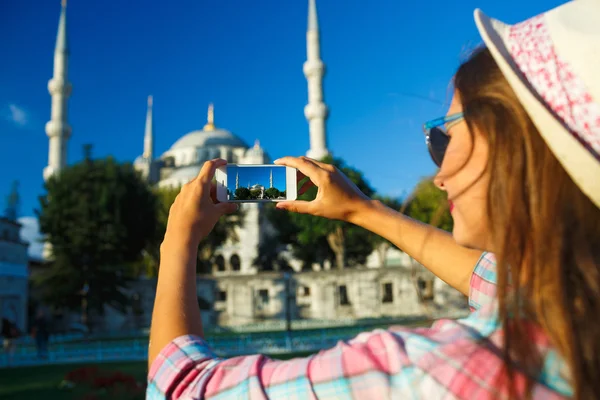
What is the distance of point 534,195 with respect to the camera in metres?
0.82

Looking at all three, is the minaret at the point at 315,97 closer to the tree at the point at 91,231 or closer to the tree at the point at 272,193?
the tree at the point at 91,231

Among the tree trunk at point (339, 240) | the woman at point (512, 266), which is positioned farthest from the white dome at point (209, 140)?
the woman at point (512, 266)

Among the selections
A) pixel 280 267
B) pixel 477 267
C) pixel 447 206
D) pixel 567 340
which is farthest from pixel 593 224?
pixel 280 267

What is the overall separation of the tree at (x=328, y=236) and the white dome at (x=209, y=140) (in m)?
20.9

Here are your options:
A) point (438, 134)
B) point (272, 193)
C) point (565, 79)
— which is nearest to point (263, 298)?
point (272, 193)

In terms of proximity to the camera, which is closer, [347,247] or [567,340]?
[567,340]

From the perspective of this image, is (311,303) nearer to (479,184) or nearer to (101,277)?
(101,277)

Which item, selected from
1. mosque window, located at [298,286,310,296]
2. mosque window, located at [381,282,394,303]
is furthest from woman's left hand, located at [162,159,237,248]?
mosque window, located at [298,286,310,296]

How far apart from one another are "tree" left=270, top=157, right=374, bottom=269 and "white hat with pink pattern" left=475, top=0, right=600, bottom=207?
90.4 feet

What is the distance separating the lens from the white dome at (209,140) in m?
56.4

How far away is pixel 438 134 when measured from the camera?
1122 millimetres

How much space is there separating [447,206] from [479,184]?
30 cm

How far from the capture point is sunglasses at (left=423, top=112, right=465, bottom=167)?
3.36ft

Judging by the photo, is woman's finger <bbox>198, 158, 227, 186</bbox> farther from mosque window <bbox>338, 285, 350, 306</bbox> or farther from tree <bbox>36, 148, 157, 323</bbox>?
mosque window <bbox>338, 285, 350, 306</bbox>
